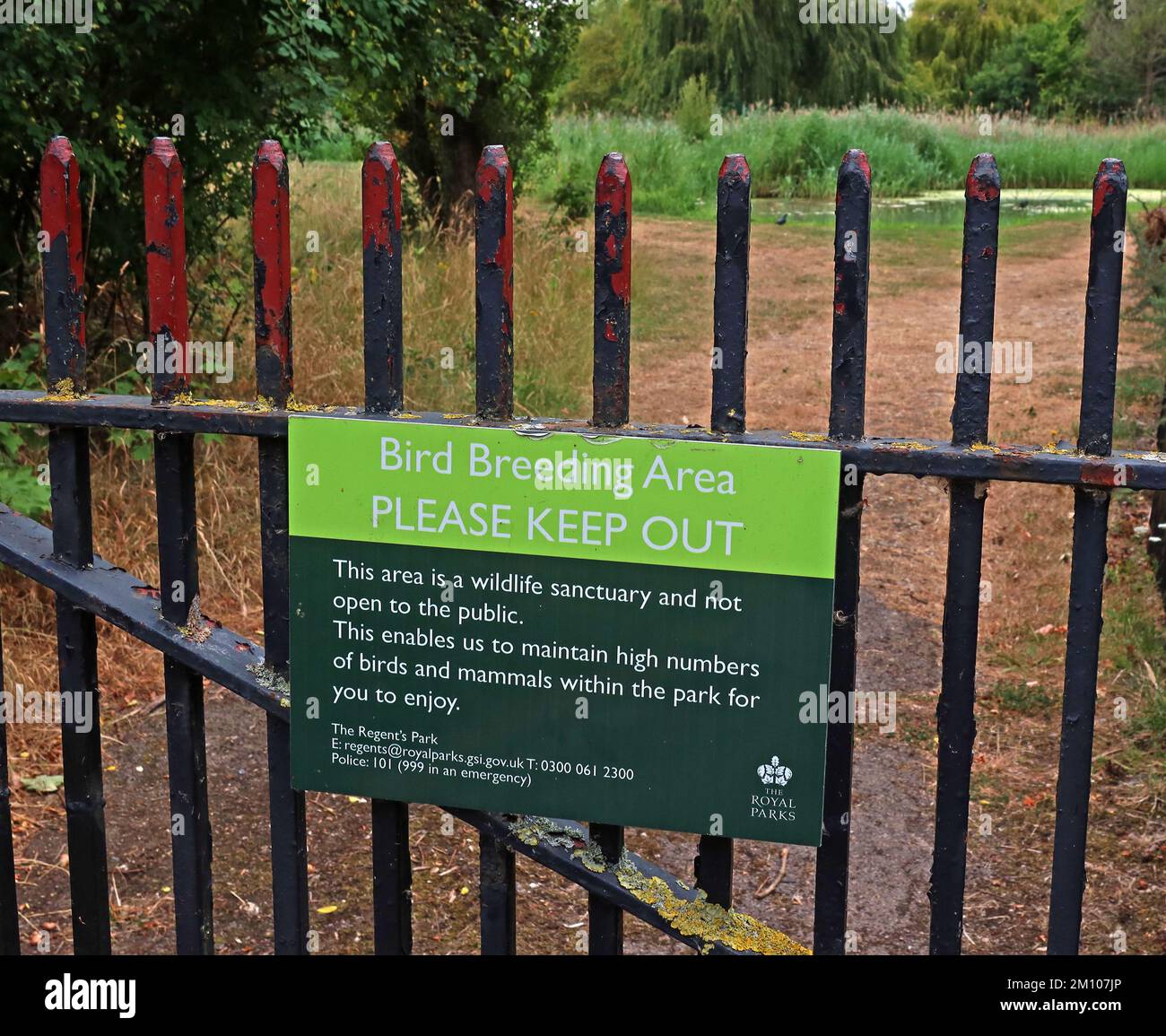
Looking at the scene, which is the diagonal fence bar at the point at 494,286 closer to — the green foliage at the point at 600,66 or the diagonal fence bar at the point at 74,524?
the diagonal fence bar at the point at 74,524

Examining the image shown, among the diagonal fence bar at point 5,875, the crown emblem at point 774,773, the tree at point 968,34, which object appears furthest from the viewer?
the tree at point 968,34

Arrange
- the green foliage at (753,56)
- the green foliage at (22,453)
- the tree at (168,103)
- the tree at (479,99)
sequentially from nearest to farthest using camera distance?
the green foliage at (22,453), the tree at (168,103), the tree at (479,99), the green foliage at (753,56)

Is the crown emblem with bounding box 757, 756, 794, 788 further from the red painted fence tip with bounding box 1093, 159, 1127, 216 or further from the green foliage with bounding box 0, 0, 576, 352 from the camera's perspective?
the green foliage with bounding box 0, 0, 576, 352

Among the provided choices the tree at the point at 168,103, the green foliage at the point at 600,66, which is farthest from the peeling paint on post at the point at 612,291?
the green foliage at the point at 600,66

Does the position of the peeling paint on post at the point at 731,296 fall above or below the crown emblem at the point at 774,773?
above

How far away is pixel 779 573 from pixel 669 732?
320mm

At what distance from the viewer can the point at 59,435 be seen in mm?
2527

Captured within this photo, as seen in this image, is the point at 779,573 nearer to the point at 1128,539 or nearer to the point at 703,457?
the point at 703,457

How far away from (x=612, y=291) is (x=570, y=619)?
0.52 metres

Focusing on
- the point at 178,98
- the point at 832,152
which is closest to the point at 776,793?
the point at 178,98

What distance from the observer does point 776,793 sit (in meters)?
2.23

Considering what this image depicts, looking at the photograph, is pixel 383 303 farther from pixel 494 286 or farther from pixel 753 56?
pixel 753 56

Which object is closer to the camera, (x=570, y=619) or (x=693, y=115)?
(x=570, y=619)

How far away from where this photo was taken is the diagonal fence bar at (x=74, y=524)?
241 cm
